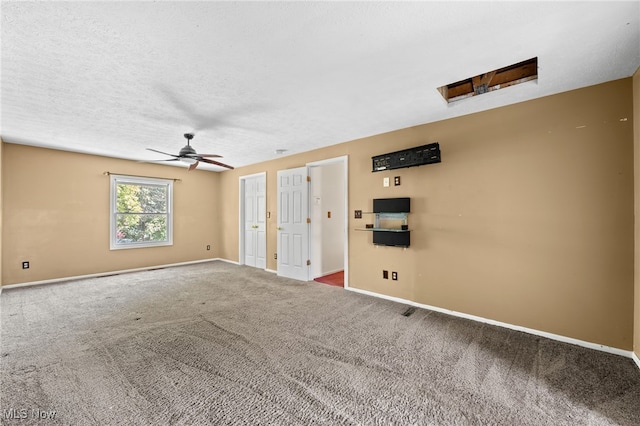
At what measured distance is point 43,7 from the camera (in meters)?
1.56

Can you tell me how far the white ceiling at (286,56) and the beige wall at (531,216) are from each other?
0.31 meters

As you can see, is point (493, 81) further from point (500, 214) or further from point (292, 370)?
point (292, 370)

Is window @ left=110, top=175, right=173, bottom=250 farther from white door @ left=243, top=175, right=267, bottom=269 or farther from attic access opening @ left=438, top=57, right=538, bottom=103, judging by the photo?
attic access opening @ left=438, top=57, right=538, bottom=103

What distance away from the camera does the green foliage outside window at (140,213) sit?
5.69 metres

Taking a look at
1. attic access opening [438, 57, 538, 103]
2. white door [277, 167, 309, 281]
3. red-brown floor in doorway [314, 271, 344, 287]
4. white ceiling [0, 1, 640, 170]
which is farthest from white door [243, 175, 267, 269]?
attic access opening [438, 57, 538, 103]

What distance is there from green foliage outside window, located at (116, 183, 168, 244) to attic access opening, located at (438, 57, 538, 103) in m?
6.25

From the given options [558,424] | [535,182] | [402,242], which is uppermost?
[535,182]

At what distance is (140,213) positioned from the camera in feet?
19.6

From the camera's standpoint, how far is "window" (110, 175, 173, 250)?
562 centimetres

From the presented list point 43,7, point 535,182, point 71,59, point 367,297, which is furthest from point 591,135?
point 71,59

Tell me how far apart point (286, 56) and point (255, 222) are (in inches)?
186

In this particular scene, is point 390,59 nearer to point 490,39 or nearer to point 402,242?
point 490,39

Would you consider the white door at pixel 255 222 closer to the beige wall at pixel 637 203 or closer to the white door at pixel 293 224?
the white door at pixel 293 224

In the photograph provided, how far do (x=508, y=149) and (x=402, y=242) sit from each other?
5.40 ft
